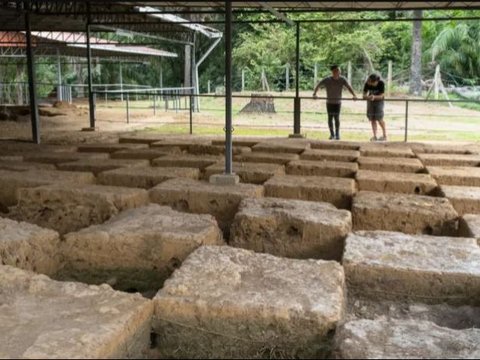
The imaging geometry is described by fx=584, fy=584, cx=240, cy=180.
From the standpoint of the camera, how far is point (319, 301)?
2.82m

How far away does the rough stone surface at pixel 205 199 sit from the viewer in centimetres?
533

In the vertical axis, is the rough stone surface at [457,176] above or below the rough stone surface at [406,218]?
above

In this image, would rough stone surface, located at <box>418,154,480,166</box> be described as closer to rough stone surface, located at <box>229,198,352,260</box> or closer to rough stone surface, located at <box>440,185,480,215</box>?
rough stone surface, located at <box>440,185,480,215</box>

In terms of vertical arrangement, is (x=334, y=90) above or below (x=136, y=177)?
above

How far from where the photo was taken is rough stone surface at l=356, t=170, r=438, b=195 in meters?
5.95

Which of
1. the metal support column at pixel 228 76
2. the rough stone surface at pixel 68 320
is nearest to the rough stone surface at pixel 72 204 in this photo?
the metal support column at pixel 228 76

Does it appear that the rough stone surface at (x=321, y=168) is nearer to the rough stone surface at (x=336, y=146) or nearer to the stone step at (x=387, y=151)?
the stone step at (x=387, y=151)

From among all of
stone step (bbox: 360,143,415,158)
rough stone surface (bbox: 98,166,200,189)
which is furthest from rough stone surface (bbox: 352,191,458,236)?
stone step (bbox: 360,143,415,158)

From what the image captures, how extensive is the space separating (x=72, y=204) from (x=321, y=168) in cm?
298

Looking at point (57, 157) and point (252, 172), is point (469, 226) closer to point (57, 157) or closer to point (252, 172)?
point (252, 172)

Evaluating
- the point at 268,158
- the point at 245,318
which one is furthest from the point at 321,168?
the point at 245,318

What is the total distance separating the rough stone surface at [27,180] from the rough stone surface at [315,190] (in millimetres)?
1898

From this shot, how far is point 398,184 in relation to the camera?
600cm

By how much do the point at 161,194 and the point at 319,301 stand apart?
112 inches
